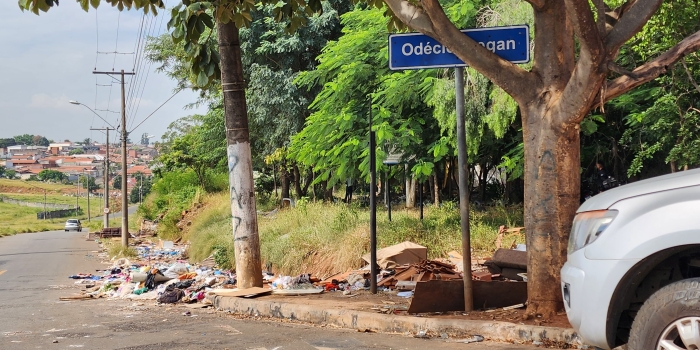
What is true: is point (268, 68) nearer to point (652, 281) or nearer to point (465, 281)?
point (465, 281)

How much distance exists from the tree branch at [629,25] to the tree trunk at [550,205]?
2.60 feet

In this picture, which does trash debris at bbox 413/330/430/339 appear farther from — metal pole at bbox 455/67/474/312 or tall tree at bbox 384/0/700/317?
tall tree at bbox 384/0/700/317

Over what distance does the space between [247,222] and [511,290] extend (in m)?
4.08

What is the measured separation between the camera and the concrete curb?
634cm

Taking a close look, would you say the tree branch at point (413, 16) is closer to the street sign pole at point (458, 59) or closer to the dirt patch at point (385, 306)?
the street sign pole at point (458, 59)

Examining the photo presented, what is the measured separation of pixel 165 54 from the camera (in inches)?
1439

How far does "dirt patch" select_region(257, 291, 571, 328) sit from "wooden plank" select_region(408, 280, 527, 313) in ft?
0.41

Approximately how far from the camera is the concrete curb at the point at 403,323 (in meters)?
6.34

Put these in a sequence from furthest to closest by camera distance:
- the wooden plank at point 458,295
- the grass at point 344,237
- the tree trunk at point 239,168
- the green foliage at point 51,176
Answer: the green foliage at point 51,176
the grass at point 344,237
the tree trunk at point 239,168
the wooden plank at point 458,295

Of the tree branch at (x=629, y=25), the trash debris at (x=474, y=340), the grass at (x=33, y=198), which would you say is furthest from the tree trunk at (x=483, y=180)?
the grass at (x=33, y=198)

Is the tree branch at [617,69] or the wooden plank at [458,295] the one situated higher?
the tree branch at [617,69]

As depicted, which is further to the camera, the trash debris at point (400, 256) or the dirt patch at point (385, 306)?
the trash debris at point (400, 256)

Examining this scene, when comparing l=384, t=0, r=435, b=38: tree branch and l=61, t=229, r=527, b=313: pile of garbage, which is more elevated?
l=384, t=0, r=435, b=38: tree branch

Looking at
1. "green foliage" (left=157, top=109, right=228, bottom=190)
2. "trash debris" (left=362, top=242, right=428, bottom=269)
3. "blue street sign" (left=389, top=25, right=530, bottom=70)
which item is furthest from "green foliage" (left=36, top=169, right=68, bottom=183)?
"blue street sign" (left=389, top=25, right=530, bottom=70)
